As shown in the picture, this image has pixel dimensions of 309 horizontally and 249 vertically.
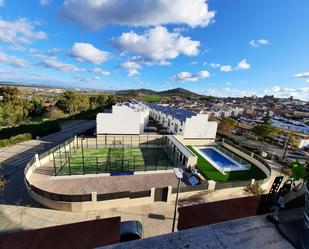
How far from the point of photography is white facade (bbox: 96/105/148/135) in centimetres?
2770

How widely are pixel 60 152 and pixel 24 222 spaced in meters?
10.5

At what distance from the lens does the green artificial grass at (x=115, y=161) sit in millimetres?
19047

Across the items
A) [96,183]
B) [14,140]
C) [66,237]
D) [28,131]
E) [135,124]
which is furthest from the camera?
[28,131]

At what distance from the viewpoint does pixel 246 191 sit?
15258 millimetres

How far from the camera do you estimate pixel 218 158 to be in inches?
985

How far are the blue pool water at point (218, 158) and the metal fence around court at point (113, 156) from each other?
595 centimetres

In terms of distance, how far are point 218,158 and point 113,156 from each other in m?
14.4

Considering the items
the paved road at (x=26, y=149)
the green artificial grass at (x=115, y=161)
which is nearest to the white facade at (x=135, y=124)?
the green artificial grass at (x=115, y=161)

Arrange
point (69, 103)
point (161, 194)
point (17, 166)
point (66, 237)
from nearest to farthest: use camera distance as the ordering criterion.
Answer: point (66, 237)
point (161, 194)
point (17, 166)
point (69, 103)

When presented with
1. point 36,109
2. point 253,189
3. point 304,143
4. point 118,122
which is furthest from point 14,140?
point 304,143

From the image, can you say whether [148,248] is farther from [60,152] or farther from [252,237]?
[60,152]

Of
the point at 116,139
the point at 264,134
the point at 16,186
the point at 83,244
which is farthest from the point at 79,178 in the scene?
the point at 264,134

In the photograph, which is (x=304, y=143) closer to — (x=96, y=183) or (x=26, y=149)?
(x=96, y=183)

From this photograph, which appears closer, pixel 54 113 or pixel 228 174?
pixel 228 174
